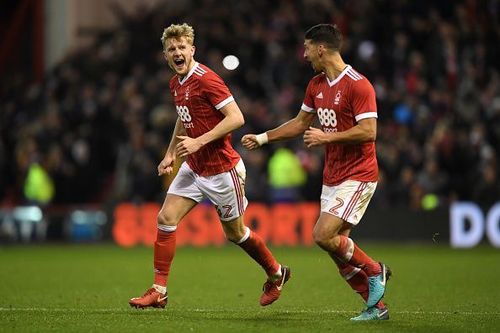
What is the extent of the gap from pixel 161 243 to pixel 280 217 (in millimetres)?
11147

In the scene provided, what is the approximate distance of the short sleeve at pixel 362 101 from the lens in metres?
8.19

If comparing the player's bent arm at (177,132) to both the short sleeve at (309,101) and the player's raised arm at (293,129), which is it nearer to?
the player's raised arm at (293,129)

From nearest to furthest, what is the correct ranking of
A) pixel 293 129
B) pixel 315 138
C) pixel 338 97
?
pixel 315 138, pixel 338 97, pixel 293 129

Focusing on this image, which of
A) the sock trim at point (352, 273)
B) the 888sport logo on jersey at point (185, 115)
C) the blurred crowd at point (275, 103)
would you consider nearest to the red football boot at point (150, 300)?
the 888sport logo on jersey at point (185, 115)

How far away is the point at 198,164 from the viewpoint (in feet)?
29.9

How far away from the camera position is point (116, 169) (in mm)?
23531

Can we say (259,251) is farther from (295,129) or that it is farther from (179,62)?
(179,62)

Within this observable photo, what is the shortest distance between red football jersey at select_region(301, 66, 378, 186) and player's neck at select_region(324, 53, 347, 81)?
3 centimetres

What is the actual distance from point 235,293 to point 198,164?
7.84 ft

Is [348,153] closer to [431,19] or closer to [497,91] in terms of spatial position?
[497,91]

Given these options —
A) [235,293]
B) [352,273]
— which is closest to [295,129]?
[352,273]

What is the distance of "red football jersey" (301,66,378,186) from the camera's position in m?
8.26

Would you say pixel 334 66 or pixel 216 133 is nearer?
pixel 334 66

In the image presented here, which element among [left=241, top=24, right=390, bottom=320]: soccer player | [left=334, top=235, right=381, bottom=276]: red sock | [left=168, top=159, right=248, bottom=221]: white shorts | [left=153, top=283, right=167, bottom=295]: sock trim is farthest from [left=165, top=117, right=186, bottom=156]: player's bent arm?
[left=334, top=235, right=381, bottom=276]: red sock
